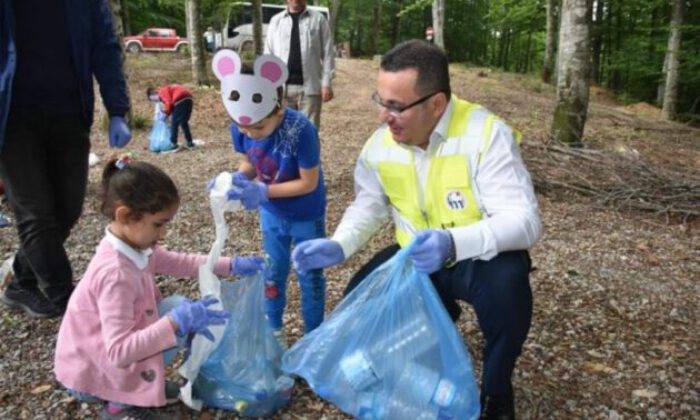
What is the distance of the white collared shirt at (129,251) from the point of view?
1661 millimetres

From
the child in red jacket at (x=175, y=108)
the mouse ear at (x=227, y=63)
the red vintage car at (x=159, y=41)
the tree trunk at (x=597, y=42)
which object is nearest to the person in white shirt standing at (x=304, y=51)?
the child in red jacket at (x=175, y=108)

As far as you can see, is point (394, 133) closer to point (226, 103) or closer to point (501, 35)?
point (226, 103)

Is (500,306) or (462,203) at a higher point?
(462,203)

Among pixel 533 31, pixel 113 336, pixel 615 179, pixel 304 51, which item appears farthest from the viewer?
pixel 533 31

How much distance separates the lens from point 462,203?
1810 mm

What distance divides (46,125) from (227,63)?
3.13 feet

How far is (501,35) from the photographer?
34938mm

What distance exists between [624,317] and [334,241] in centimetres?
171

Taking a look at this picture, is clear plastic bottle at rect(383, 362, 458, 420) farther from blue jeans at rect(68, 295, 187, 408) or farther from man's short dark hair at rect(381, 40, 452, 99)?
man's short dark hair at rect(381, 40, 452, 99)

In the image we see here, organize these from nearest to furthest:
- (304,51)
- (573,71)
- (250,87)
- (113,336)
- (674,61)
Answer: (113,336) → (250,87) → (304,51) → (573,71) → (674,61)

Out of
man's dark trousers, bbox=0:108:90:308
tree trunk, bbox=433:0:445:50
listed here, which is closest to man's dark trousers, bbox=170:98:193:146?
man's dark trousers, bbox=0:108:90:308

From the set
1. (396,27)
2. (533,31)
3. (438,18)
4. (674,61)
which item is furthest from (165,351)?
(396,27)

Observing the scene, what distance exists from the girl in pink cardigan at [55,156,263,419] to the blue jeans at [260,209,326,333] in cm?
59

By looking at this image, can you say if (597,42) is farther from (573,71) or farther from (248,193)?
(248,193)
